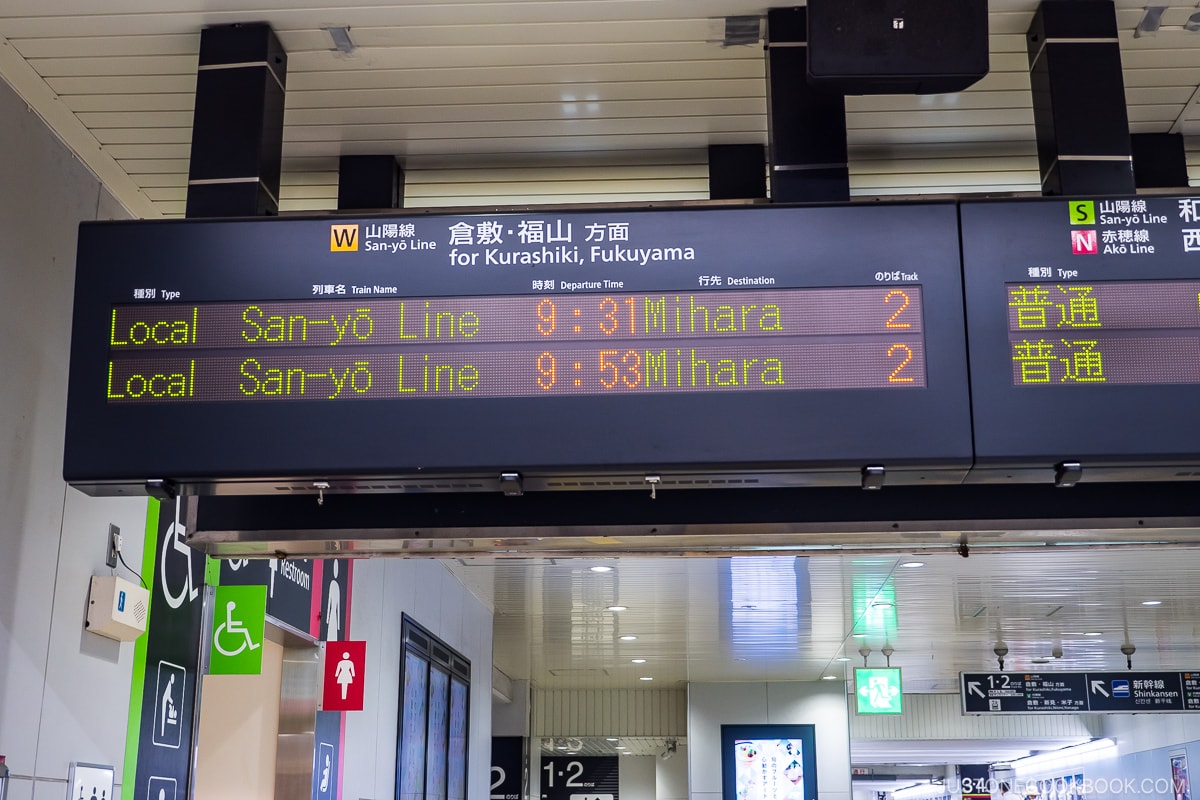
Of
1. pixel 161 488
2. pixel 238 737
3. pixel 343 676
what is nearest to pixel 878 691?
pixel 343 676

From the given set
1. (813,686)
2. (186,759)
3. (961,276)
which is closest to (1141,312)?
(961,276)

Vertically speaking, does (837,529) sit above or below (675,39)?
below

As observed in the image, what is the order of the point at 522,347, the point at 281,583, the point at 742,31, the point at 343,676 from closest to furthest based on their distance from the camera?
the point at 522,347
the point at 742,31
the point at 281,583
the point at 343,676

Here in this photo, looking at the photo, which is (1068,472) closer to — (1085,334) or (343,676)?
(1085,334)

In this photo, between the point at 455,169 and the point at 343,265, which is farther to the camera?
the point at 455,169

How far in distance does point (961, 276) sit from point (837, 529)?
0.82 meters

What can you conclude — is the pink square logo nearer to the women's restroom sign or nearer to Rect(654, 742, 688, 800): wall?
the women's restroom sign

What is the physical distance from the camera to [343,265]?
9.77 ft

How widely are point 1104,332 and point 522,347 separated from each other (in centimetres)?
132

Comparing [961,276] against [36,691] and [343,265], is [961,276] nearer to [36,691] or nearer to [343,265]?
[343,265]

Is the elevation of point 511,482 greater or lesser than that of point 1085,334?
lesser

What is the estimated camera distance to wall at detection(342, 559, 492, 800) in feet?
23.0

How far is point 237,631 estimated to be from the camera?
194 inches

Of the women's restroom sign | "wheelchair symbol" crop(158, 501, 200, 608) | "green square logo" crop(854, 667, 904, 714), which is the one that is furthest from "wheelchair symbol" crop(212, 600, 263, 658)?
"green square logo" crop(854, 667, 904, 714)
